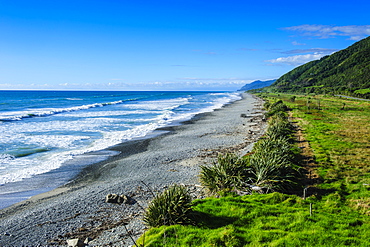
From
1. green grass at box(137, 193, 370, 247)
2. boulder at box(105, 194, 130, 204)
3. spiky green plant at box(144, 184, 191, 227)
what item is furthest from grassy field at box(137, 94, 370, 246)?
boulder at box(105, 194, 130, 204)

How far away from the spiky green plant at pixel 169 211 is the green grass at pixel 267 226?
32cm

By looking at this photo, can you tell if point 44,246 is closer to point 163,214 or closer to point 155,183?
point 163,214

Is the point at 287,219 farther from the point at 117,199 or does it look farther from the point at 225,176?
the point at 117,199

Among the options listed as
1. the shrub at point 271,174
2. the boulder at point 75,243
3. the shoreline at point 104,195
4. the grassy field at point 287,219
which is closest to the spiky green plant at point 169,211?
the grassy field at point 287,219

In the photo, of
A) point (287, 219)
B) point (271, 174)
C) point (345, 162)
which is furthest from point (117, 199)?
point (345, 162)

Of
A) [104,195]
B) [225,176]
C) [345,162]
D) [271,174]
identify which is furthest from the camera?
[345,162]

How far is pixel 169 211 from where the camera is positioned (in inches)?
280

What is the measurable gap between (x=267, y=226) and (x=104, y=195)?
6846 millimetres

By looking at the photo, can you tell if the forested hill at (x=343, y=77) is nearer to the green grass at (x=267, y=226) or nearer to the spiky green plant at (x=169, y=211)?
the green grass at (x=267, y=226)

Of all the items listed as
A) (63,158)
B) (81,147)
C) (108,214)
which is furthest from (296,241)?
(81,147)

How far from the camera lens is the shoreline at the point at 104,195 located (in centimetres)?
787

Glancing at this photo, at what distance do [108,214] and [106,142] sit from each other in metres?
14.9

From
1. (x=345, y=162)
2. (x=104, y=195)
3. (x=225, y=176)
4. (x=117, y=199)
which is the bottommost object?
(x=104, y=195)

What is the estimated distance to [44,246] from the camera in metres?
7.30
